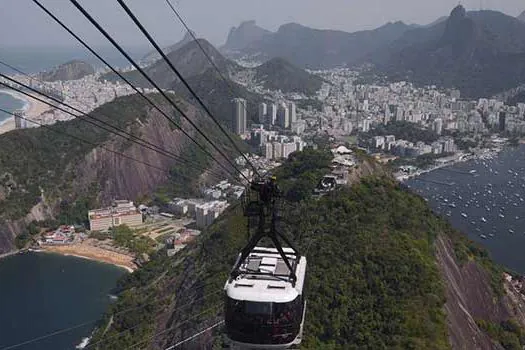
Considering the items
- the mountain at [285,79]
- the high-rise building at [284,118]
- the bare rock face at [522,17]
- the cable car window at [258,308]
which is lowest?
the high-rise building at [284,118]

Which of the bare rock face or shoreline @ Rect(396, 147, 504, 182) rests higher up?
the bare rock face

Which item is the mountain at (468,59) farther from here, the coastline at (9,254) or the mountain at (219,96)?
the coastline at (9,254)

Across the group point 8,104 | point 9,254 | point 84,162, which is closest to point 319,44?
point 8,104

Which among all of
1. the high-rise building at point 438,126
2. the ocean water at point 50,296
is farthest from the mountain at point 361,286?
the high-rise building at point 438,126

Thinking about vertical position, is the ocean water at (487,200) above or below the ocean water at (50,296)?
above

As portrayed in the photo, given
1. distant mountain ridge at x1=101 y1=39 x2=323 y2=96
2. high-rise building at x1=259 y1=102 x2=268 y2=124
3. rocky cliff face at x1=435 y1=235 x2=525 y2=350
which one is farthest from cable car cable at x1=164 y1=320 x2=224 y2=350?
distant mountain ridge at x1=101 y1=39 x2=323 y2=96

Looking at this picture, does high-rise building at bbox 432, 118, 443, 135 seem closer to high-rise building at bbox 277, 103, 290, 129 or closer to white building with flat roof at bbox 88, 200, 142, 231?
high-rise building at bbox 277, 103, 290, 129
